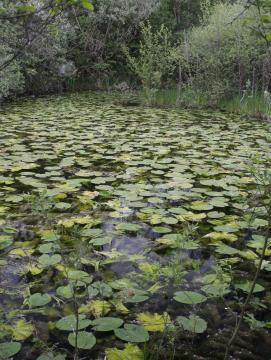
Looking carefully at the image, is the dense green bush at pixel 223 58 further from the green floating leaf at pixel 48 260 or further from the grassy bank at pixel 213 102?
the green floating leaf at pixel 48 260

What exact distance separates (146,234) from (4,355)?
3.63ft

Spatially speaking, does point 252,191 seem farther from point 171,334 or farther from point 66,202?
point 171,334

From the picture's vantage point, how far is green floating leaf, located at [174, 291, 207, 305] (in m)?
1.52

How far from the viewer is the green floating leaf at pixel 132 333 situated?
1.29 metres

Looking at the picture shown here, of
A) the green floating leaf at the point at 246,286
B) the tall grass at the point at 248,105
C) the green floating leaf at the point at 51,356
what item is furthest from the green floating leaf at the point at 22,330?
the tall grass at the point at 248,105

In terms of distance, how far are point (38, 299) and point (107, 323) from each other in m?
0.31

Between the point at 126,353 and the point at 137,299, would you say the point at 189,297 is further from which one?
the point at 126,353

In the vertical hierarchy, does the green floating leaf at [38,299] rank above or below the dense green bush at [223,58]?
below

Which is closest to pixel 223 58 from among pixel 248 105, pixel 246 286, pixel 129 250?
pixel 248 105

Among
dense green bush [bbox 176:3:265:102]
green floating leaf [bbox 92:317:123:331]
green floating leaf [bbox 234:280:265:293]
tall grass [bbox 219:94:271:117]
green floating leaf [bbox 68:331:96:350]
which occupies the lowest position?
green floating leaf [bbox 234:280:265:293]

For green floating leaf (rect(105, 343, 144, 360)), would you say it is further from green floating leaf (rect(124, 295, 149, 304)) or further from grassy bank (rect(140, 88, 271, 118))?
grassy bank (rect(140, 88, 271, 118))

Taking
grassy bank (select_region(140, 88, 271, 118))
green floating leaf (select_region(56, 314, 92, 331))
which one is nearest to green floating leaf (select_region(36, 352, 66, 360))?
green floating leaf (select_region(56, 314, 92, 331))

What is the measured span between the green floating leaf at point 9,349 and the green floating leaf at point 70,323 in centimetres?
16

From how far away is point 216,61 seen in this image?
7332 millimetres
